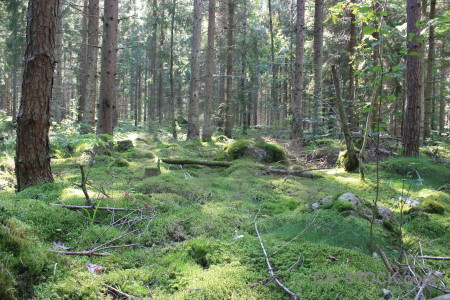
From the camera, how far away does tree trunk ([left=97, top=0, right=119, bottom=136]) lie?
8.27 metres

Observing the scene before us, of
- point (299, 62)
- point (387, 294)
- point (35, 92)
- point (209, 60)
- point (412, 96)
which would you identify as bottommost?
point (387, 294)

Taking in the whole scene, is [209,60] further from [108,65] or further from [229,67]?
[108,65]

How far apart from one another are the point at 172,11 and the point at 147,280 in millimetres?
18327

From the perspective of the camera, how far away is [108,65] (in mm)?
8445

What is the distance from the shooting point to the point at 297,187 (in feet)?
20.0

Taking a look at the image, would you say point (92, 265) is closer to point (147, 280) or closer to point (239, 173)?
point (147, 280)

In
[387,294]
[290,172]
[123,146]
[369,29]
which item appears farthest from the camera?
[123,146]

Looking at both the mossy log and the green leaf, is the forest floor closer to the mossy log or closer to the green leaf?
the green leaf

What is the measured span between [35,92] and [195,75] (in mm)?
11000

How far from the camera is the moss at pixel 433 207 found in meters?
4.34

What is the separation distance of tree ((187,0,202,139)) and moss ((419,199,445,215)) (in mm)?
11621

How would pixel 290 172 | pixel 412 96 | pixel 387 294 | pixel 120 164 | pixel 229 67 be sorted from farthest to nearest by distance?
pixel 229 67, pixel 412 96, pixel 120 164, pixel 290 172, pixel 387 294

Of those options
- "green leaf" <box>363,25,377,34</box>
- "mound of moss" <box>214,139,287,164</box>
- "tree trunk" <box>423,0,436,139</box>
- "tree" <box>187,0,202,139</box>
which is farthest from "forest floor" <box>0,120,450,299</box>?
"tree trunk" <box>423,0,436,139</box>

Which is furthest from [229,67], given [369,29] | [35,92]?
[369,29]
